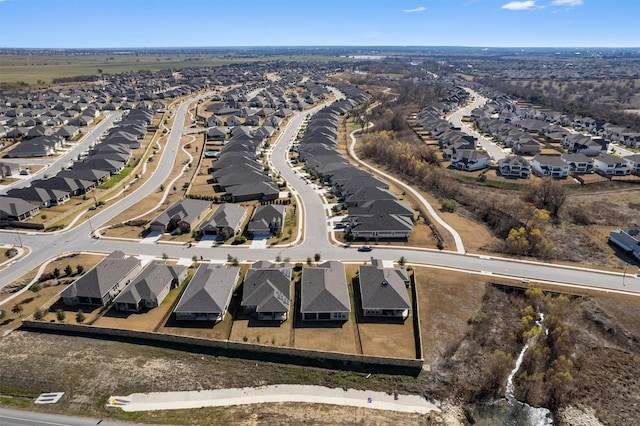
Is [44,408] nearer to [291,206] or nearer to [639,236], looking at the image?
[291,206]

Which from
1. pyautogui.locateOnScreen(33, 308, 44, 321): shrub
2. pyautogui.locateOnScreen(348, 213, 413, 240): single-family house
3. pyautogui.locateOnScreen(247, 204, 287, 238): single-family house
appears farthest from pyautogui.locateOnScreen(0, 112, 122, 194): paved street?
pyautogui.locateOnScreen(348, 213, 413, 240): single-family house

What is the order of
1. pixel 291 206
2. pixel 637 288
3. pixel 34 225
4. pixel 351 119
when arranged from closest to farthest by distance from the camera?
1. pixel 637 288
2. pixel 34 225
3. pixel 291 206
4. pixel 351 119

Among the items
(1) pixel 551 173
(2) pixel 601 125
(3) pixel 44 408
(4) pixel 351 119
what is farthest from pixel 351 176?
(2) pixel 601 125

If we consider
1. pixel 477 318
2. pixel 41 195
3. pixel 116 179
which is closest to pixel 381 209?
pixel 477 318

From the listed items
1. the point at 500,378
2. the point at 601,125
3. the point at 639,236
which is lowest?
the point at 500,378

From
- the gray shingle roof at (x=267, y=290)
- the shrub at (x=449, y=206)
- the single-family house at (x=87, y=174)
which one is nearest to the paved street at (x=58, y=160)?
the single-family house at (x=87, y=174)
